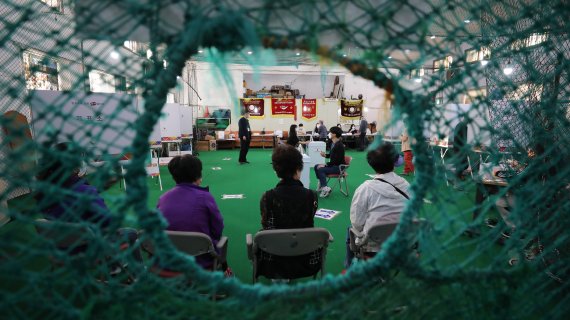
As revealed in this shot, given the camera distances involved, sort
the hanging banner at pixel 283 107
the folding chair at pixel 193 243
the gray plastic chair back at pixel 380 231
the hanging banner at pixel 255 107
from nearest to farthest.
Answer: the folding chair at pixel 193 243 → the gray plastic chair back at pixel 380 231 → the hanging banner at pixel 255 107 → the hanging banner at pixel 283 107

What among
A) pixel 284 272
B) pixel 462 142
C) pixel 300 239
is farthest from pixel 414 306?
pixel 284 272

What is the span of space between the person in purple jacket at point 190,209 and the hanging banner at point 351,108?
11676mm

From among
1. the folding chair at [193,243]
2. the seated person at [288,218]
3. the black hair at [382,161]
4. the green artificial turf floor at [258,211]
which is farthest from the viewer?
the black hair at [382,161]

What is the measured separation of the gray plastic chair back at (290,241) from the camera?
1.84m

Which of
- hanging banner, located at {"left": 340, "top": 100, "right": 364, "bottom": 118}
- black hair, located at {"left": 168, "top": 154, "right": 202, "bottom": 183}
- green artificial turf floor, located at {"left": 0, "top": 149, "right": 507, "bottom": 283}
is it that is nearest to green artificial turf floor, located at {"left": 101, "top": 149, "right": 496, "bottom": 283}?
green artificial turf floor, located at {"left": 0, "top": 149, "right": 507, "bottom": 283}

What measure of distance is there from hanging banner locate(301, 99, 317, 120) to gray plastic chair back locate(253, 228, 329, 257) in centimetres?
→ 1175

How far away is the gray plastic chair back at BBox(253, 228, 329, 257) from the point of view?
1.84m

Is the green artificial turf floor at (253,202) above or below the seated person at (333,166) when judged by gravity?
below

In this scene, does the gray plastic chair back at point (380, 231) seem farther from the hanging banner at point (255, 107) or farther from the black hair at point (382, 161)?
the hanging banner at point (255, 107)

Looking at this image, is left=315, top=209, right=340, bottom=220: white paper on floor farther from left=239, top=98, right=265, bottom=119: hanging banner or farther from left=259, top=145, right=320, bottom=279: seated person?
left=239, top=98, right=265, bottom=119: hanging banner

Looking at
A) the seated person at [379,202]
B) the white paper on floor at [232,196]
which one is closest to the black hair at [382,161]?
the seated person at [379,202]

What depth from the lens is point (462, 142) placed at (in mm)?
833

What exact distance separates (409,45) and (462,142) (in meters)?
0.31

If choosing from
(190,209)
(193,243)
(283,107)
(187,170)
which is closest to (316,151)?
(187,170)
